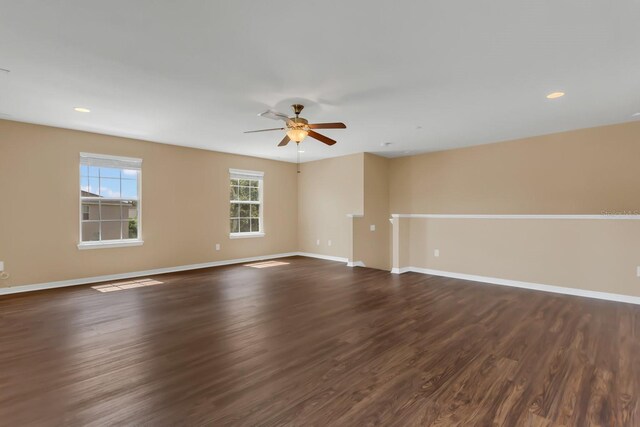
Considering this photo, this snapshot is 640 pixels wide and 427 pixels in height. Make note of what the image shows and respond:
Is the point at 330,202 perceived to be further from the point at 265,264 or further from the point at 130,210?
the point at 130,210

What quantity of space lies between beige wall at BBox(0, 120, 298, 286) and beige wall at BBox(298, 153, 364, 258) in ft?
1.66

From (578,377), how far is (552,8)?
264 cm

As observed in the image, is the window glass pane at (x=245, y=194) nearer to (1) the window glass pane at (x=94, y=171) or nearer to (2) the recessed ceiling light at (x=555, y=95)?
(1) the window glass pane at (x=94, y=171)

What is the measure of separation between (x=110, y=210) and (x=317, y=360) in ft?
16.5

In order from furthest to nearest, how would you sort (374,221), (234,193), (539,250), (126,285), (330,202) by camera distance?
(330,202), (234,193), (374,221), (126,285), (539,250)

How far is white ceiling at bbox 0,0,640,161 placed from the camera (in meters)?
2.11

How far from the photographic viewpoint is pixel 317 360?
2549mm

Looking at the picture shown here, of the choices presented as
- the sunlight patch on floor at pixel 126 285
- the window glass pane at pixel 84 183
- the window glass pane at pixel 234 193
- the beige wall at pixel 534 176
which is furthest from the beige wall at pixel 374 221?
the window glass pane at pixel 84 183

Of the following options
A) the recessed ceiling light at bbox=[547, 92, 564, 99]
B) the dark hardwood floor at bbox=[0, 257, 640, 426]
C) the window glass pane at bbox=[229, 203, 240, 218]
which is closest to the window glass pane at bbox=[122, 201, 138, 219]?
the dark hardwood floor at bbox=[0, 257, 640, 426]

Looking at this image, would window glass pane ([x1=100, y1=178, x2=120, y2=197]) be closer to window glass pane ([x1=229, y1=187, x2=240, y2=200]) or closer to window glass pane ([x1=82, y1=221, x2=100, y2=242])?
window glass pane ([x1=82, y1=221, x2=100, y2=242])

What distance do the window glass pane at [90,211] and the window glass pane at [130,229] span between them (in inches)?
17.6

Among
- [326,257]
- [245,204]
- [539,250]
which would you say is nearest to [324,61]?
[539,250]

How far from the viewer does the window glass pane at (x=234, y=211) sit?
725 centimetres

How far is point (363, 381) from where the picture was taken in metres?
2.23
